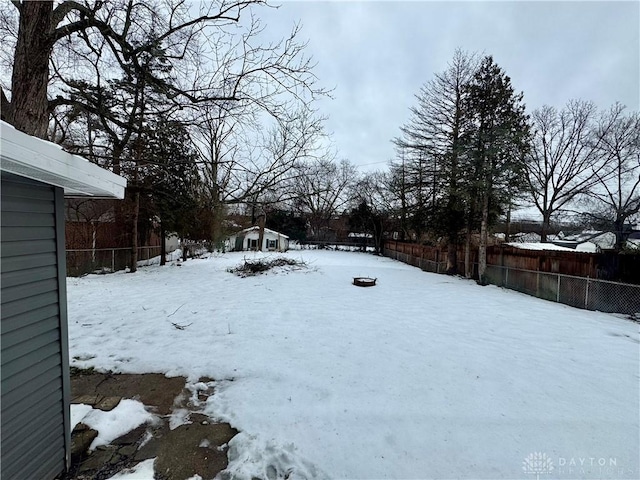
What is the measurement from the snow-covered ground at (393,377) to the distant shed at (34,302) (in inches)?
49.5

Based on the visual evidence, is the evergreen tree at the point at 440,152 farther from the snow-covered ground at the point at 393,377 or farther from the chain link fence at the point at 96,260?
the chain link fence at the point at 96,260

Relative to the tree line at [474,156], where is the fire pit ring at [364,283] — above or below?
below

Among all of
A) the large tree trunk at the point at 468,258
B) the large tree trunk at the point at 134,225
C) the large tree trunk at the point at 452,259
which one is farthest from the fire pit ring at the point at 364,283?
the large tree trunk at the point at 134,225

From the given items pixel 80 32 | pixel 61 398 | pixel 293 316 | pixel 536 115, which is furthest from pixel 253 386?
pixel 536 115

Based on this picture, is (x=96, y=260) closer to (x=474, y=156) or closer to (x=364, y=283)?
(x=364, y=283)

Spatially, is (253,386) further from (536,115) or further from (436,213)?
(536,115)

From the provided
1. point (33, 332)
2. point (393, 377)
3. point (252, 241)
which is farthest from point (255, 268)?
point (252, 241)

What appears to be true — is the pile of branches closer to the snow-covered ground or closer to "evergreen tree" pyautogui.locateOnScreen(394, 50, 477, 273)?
the snow-covered ground

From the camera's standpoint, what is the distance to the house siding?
65.8 inches

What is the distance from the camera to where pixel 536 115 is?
24.4 metres

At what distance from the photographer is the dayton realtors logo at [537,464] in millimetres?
2160

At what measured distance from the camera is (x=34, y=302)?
Result: 72.9 inches

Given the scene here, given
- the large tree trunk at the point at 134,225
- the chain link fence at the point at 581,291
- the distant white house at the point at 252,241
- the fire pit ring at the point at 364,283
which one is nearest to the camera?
the chain link fence at the point at 581,291

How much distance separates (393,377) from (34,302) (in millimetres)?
3502
